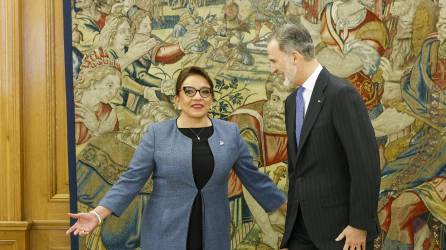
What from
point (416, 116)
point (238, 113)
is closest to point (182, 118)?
point (238, 113)

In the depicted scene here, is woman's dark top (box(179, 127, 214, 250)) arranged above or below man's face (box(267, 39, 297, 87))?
below

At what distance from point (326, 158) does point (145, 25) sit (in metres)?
1.88

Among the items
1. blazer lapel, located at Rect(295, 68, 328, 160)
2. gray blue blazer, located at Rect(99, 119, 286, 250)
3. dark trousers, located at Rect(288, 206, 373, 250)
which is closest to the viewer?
blazer lapel, located at Rect(295, 68, 328, 160)

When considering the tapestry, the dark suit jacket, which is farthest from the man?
the tapestry

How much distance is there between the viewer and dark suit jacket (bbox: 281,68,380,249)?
2.23 metres

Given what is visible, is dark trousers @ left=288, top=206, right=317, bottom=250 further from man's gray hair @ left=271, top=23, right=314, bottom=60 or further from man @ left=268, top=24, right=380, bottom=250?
man's gray hair @ left=271, top=23, right=314, bottom=60

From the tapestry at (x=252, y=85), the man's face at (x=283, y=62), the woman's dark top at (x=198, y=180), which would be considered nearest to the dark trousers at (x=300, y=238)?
the woman's dark top at (x=198, y=180)

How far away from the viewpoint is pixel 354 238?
7.52ft

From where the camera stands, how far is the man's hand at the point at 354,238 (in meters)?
2.29

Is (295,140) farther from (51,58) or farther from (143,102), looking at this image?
(51,58)

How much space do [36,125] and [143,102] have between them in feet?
2.83

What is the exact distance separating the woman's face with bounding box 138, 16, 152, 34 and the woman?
995mm

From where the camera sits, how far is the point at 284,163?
3730mm

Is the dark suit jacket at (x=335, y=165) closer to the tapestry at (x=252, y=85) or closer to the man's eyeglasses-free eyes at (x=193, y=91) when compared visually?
the man's eyeglasses-free eyes at (x=193, y=91)
